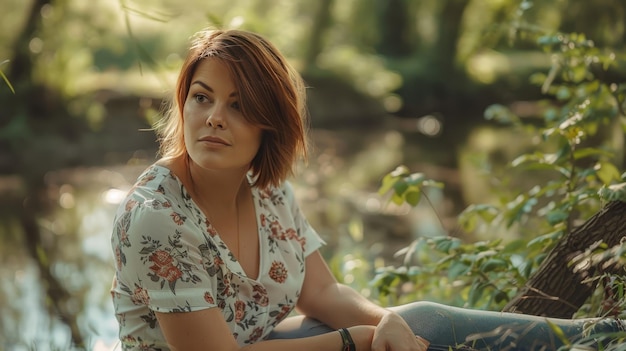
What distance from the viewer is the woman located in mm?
1866

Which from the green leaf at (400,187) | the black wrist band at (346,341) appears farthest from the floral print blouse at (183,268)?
the green leaf at (400,187)

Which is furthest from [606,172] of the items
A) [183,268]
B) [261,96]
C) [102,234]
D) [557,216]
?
[102,234]

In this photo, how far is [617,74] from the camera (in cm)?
1291

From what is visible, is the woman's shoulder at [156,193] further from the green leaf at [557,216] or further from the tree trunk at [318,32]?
the tree trunk at [318,32]

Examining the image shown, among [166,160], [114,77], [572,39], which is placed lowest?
[114,77]

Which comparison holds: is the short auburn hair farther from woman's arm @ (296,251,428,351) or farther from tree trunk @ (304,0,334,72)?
tree trunk @ (304,0,334,72)

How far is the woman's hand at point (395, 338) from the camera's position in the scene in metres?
1.99

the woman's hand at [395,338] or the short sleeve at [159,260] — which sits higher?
the short sleeve at [159,260]

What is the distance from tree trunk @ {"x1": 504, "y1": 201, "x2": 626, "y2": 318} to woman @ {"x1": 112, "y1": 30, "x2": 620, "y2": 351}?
431 millimetres

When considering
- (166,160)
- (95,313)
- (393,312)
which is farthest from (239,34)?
(95,313)

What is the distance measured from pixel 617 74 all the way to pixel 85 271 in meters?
9.64

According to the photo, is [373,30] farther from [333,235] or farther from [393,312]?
[393,312]

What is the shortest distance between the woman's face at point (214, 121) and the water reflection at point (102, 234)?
0.91m

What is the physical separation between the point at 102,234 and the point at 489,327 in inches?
218
